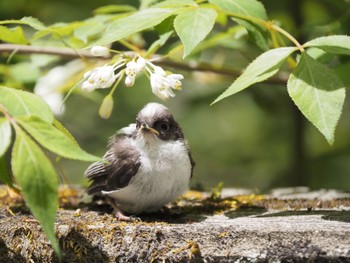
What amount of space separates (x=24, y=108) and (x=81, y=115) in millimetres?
4216

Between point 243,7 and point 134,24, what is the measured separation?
0.52 meters

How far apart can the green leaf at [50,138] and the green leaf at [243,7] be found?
37.3 inches

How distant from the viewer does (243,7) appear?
2623 mm

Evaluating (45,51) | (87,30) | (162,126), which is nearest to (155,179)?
(162,126)

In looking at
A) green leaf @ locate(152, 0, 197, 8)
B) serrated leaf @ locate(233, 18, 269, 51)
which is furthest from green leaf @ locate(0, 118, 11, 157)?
serrated leaf @ locate(233, 18, 269, 51)

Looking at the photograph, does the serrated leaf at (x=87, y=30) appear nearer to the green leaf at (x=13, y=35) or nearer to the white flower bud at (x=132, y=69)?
the green leaf at (x=13, y=35)

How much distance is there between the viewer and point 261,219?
253cm

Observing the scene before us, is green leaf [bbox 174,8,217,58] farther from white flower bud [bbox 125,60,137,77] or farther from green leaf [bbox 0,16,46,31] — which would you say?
green leaf [bbox 0,16,46,31]

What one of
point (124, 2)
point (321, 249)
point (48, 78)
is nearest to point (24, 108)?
point (321, 249)

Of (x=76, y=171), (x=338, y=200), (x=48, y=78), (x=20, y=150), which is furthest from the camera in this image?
(x=76, y=171)

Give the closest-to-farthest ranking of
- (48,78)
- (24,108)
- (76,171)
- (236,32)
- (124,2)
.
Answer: (24,108) < (236,32) < (48,78) < (124,2) < (76,171)

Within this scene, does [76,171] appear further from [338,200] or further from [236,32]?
[338,200]

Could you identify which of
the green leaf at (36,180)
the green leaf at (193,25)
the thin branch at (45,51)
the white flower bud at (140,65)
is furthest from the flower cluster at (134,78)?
the thin branch at (45,51)

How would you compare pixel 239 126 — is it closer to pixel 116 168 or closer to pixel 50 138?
pixel 116 168
